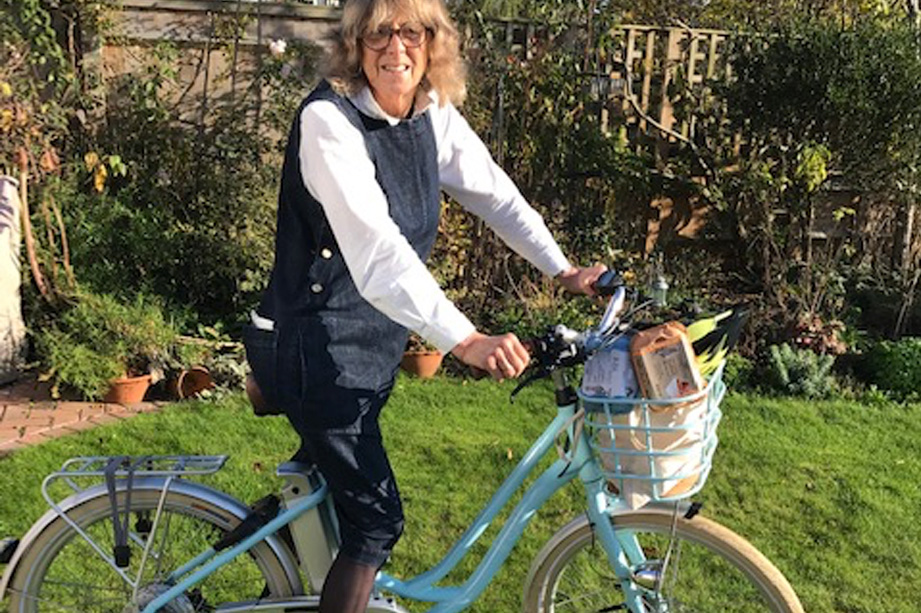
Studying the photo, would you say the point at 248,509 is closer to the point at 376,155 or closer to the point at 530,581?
the point at 530,581

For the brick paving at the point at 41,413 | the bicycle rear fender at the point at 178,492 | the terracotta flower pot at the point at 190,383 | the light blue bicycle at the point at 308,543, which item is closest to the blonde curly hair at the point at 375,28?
the light blue bicycle at the point at 308,543

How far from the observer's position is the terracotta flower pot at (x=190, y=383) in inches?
178

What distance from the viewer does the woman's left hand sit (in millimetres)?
2111

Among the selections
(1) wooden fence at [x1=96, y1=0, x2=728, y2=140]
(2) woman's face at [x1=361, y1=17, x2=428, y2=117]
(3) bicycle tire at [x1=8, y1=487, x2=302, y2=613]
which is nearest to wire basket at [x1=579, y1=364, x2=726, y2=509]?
(2) woman's face at [x1=361, y1=17, x2=428, y2=117]

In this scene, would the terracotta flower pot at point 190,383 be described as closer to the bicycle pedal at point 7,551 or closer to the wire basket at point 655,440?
the bicycle pedal at point 7,551

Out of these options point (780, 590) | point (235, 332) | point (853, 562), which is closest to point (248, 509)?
point (780, 590)

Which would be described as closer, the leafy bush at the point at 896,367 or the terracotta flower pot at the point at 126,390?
the terracotta flower pot at the point at 126,390

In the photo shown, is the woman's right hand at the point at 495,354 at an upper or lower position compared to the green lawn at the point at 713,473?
upper

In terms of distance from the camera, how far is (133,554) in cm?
204

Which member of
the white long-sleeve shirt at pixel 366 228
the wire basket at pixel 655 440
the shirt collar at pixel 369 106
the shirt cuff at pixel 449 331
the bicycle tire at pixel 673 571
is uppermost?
the shirt collar at pixel 369 106

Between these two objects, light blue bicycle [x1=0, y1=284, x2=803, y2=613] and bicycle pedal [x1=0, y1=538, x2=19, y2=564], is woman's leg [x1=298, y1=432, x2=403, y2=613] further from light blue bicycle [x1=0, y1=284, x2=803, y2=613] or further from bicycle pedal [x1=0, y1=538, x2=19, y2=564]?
bicycle pedal [x1=0, y1=538, x2=19, y2=564]

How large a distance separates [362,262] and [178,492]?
0.81 meters

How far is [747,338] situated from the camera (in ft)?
17.3

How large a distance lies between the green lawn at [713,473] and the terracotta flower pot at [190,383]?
0.16 meters
